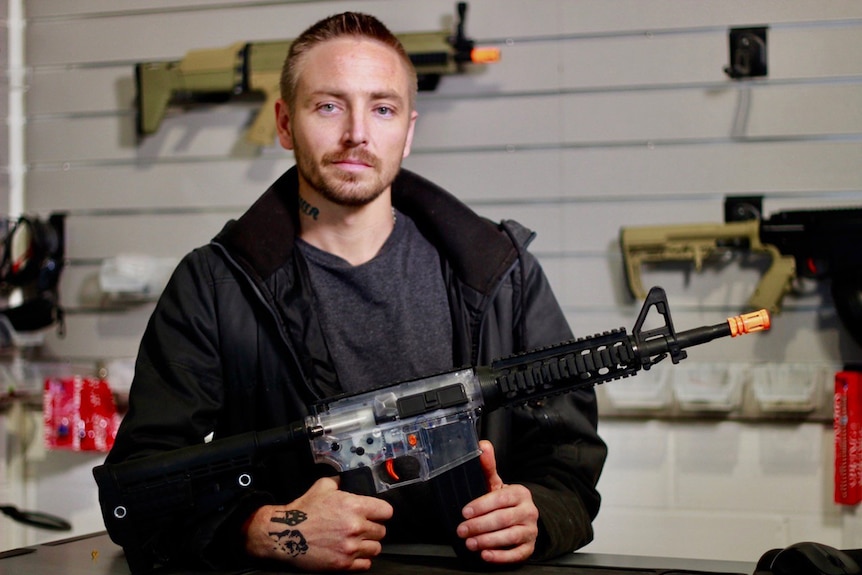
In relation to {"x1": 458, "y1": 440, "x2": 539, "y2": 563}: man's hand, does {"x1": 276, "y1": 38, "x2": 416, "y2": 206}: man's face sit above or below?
above

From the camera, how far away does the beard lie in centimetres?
173

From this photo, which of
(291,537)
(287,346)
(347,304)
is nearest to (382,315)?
(347,304)

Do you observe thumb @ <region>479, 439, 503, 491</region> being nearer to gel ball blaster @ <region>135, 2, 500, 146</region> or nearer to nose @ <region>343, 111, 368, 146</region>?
nose @ <region>343, 111, 368, 146</region>

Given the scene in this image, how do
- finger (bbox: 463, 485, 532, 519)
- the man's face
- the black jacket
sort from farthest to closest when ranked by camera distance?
the man's face → the black jacket → finger (bbox: 463, 485, 532, 519)

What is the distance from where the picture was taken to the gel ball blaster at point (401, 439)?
1.28 metres

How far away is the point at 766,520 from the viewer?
2.79 metres

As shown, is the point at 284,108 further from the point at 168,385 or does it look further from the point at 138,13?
the point at 138,13

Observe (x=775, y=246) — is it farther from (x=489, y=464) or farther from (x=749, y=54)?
(x=489, y=464)

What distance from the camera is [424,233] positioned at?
6.27ft

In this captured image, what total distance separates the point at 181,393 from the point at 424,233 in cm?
59

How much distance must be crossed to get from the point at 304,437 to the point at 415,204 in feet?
2.41

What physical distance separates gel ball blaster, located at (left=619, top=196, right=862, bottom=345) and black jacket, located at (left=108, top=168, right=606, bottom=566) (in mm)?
1077

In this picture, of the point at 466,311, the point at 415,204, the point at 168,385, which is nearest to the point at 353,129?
the point at 415,204

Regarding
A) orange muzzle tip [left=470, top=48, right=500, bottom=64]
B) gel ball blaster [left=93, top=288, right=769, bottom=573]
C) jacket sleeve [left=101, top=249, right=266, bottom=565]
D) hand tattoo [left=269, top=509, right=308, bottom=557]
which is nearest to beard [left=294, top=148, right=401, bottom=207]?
jacket sleeve [left=101, top=249, right=266, bottom=565]
